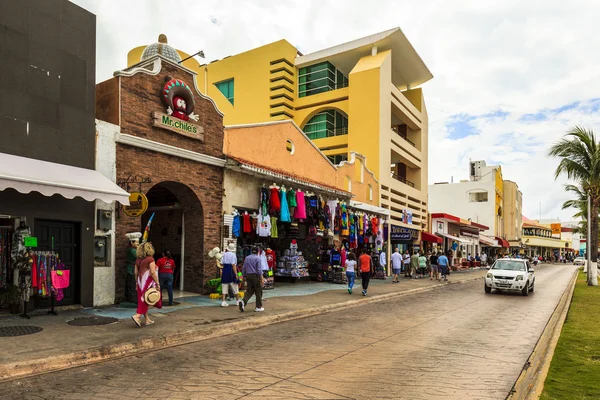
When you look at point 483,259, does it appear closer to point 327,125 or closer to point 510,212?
point 510,212

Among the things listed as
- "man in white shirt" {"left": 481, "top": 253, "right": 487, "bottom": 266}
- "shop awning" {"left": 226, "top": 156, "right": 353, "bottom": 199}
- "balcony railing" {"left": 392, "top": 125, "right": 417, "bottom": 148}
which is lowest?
"man in white shirt" {"left": 481, "top": 253, "right": 487, "bottom": 266}

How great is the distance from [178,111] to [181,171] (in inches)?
74.0

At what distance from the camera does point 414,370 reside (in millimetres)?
7102

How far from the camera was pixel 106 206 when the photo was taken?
12.3m

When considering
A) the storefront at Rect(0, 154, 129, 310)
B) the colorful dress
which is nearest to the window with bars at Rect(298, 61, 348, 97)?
the storefront at Rect(0, 154, 129, 310)

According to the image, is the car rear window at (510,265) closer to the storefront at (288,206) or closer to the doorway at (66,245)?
the storefront at (288,206)

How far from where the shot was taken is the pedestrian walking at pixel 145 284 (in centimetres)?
941

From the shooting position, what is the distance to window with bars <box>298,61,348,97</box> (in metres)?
35.3

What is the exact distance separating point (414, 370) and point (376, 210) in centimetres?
2026

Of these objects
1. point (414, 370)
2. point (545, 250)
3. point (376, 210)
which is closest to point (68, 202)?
point (414, 370)

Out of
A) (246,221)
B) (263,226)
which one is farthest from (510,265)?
(246,221)

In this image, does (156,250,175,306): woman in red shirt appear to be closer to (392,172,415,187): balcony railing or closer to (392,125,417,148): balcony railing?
(392,172,415,187): balcony railing

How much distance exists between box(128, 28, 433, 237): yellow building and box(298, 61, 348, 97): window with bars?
0.08 metres

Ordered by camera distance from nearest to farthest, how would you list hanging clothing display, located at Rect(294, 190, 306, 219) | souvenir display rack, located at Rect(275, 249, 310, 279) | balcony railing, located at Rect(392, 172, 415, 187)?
1. hanging clothing display, located at Rect(294, 190, 306, 219)
2. souvenir display rack, located at Rect(275, 249, 310, 279)
3. balcony railing, located at Rect(392, 172, 415, 187)
